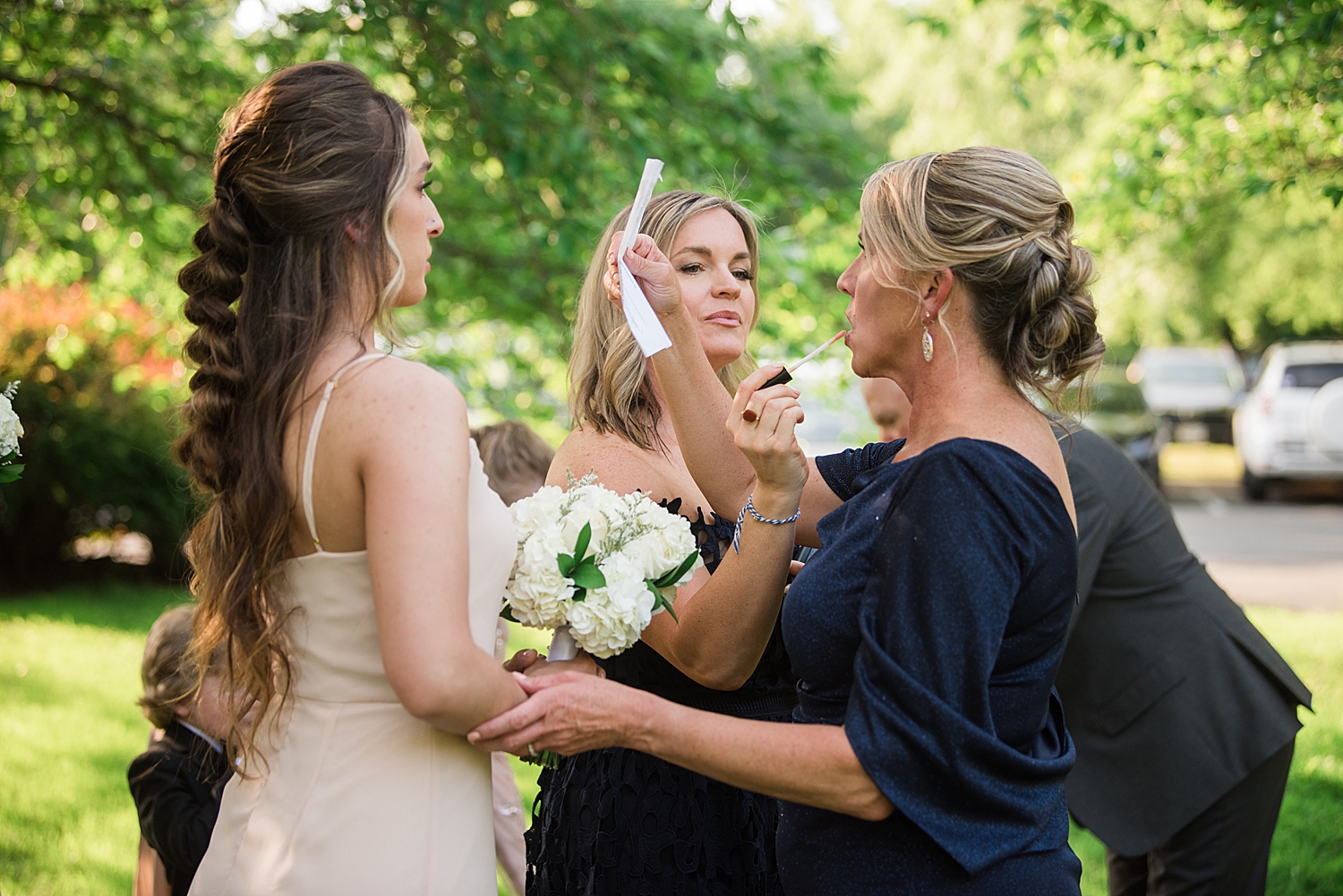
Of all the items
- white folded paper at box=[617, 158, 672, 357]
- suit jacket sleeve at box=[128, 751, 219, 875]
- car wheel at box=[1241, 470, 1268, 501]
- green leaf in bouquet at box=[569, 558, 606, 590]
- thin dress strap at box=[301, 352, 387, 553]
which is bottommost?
car wheel at box=[1241, 470, 1268, 501]

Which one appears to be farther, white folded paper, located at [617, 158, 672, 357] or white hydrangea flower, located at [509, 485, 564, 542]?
white folded paper, located at [617, 158, 672, 357]

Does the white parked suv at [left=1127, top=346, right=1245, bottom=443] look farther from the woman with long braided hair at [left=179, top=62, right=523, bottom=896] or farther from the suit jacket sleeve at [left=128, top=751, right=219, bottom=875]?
the woman with long braided hair at [left=179, top=62, right=523, bottom=896]

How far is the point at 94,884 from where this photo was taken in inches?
172

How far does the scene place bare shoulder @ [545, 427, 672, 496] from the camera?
276cm

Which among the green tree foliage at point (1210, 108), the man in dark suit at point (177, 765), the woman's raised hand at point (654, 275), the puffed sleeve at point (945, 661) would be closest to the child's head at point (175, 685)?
the man in dark suit at point (177, 765)

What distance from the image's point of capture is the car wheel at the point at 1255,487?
17.0m

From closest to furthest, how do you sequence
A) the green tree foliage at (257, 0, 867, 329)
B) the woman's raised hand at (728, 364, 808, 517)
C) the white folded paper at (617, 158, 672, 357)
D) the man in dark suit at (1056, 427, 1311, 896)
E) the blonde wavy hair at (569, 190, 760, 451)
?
1. the woman's raised hand at (728, 364, 808, 517)
2. the white folded paper at (617, 158, 672, 357)
3. the blonde wavy hair at (569, 190, 760, 451)
4. the man in dark suit at (1056, 427, 1311, 896)
5. the green tree foliage at (257, 0, 867, 329)

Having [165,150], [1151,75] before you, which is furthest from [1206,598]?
[165,150]

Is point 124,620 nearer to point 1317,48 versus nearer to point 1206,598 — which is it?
point 1206,598

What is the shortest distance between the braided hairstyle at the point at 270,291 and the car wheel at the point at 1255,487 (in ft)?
59.1

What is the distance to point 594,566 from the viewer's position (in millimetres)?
2109

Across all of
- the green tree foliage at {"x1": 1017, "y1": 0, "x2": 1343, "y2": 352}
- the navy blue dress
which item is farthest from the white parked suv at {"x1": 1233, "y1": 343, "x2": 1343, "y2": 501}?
the navy blue dress

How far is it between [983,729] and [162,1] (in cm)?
686

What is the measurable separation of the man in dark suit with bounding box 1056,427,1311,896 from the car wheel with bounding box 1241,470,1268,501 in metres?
15.5
